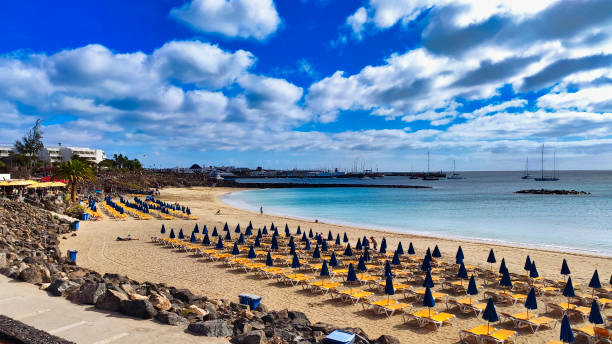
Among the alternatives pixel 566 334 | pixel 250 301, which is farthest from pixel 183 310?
pixel 566 334

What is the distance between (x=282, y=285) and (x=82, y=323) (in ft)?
24.7

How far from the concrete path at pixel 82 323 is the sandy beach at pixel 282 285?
15.4ft

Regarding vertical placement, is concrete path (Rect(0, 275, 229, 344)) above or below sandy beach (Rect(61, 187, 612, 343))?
above

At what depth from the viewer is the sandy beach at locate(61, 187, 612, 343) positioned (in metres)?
9.60

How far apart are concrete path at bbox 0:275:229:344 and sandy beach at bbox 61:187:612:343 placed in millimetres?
4686

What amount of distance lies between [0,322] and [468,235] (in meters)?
27.8

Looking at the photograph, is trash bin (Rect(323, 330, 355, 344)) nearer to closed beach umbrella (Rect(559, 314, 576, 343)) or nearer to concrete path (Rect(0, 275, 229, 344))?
concrete path (Rect(0, 275, 229, 344))

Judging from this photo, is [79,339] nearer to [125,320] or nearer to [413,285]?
[125,320]

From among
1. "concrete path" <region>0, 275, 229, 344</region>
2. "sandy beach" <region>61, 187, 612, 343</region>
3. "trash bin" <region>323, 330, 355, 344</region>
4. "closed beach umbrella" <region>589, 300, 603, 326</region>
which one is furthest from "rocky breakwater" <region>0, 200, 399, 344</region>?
"closed beach umbrella" <region>589, 300, 603, 326</region>

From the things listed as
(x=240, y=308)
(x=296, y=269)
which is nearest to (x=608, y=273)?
(x=296, y=269)

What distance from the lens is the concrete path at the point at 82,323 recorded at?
6043 millimetres

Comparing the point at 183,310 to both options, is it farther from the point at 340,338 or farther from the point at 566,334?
the point at 566,334

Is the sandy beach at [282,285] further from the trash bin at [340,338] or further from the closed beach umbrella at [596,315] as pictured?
the trash bin at [340,338]

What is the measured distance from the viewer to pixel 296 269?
1555 centimetres
